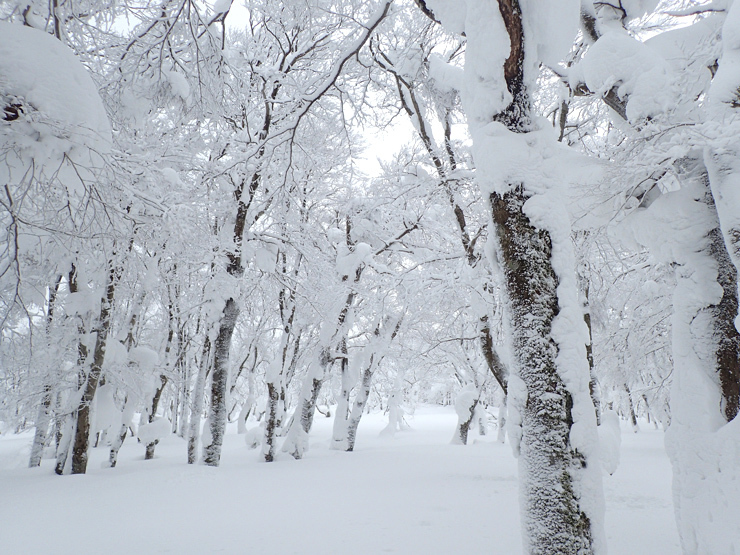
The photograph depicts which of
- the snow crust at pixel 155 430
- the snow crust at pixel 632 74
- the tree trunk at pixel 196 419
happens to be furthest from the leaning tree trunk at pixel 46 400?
the snow crust at pixel 632 74

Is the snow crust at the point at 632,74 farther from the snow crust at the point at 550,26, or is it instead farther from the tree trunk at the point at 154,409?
the tree trunk at the point at 154,409

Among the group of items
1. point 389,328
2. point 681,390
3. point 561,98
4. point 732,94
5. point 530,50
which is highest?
point 561,98

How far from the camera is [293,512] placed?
5.14 metres

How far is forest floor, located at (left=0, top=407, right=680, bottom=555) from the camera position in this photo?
400 centimetres

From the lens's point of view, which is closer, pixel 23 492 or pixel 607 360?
pixel 23 492

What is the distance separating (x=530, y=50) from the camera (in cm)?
358

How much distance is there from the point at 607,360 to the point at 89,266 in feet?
Result: 37.5

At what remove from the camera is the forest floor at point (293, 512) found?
4000mm

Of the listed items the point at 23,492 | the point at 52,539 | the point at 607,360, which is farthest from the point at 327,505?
the point at 607,360

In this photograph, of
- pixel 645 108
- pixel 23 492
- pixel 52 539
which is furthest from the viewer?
pixel 23 492

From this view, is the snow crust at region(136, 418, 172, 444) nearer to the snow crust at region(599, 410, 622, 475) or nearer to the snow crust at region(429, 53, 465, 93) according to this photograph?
the snow crust at region(429, 53, 465, 93)

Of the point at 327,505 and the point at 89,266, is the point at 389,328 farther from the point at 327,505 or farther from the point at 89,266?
the point at 89,266

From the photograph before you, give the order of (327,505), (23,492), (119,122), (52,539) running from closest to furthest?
1. (52,539)
2. (119,122)
3. (327,505)
4. (23,492)

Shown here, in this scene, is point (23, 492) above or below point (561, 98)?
below
